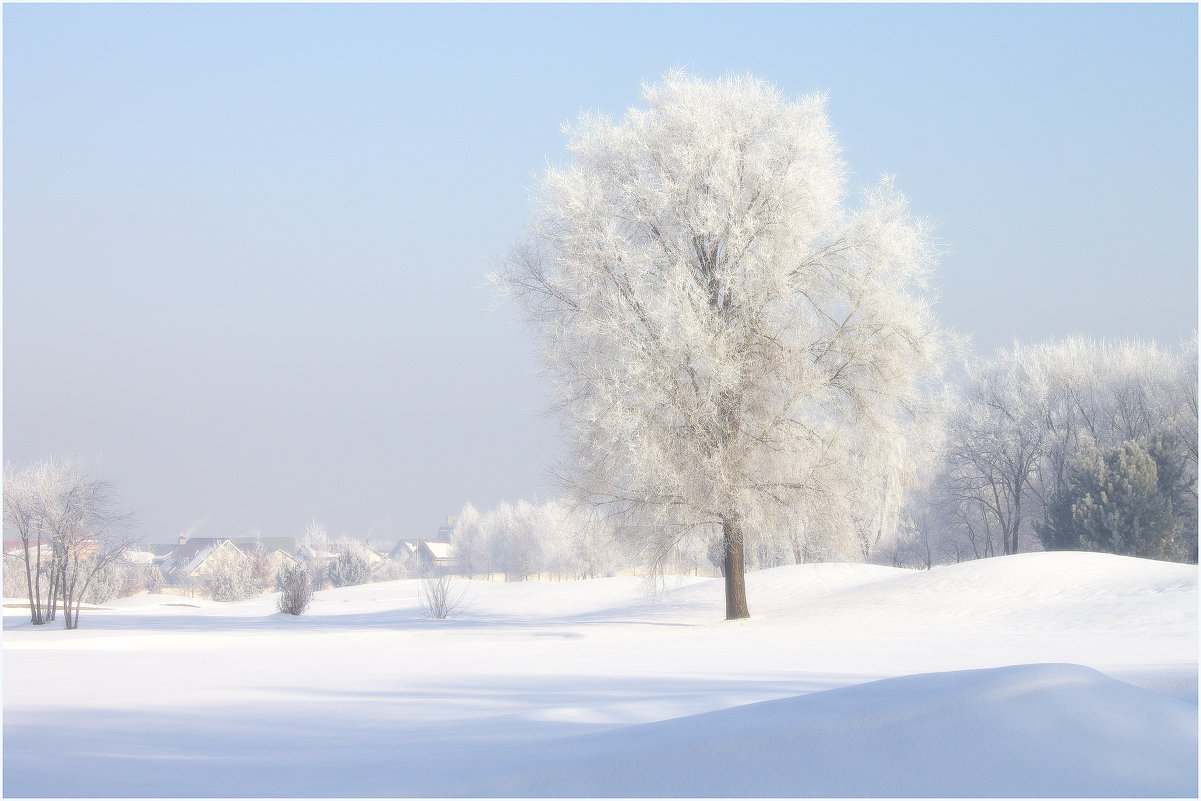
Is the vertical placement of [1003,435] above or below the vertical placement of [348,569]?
above

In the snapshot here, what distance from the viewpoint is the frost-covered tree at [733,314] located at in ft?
47.3

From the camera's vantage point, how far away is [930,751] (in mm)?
3854

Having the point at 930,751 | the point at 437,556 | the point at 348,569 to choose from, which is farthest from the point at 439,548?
the point at 930,751

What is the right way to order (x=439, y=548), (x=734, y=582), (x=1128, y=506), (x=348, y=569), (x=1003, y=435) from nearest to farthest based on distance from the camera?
(x=734, y=582)
(x=1128, y=506)
(x=1003, y=435)
(x=348, y=569)
(x=439, y=548)

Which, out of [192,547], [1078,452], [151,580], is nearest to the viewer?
[1078,452]

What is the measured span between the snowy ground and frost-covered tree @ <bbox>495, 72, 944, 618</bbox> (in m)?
2.51

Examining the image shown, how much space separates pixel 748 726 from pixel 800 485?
1083cm

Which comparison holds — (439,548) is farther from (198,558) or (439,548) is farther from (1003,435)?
(1003,435)

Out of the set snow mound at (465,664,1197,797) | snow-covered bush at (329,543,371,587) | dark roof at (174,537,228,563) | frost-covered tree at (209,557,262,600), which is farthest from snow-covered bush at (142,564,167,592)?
snow mound at (465,664,1197,797)

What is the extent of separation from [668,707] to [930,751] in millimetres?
2507

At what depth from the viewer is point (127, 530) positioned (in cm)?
2250

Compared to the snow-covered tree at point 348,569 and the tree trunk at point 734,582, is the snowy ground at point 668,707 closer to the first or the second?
the tree trunk at point 734,582

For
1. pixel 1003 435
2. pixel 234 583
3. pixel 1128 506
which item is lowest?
pixel 234 583

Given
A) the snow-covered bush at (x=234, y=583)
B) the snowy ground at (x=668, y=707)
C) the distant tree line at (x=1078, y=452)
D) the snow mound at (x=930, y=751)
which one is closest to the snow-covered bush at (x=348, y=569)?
the snow-covered bush at (x=234, y=583)
